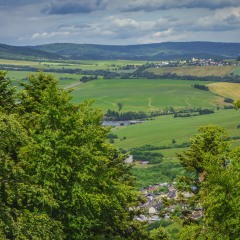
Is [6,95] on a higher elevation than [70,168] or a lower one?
higher

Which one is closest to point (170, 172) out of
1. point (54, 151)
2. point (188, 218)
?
point (188, 218)

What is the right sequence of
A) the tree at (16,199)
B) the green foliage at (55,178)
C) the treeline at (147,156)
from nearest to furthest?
the tree at (16,199)
the green foliage at (55,178)
the treeline at (147,156)

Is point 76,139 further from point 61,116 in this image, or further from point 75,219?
point 75,219

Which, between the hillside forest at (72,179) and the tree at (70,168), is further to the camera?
the tree at (70,168)

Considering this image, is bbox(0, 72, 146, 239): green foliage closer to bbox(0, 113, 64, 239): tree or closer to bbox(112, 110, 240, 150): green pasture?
bbox(0, 113, 64, 239): tree

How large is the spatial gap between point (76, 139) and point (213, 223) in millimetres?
8419

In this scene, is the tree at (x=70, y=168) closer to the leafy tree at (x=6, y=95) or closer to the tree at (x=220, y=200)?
the leafy tree at (x=6, y=95)

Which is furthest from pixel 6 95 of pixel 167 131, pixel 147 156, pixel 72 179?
pixel 167 131

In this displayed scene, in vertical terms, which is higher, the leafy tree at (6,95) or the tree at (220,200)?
the leafy tree at (6,95)

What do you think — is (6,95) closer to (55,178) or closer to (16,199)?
(55,178)

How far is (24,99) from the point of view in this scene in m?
32.7

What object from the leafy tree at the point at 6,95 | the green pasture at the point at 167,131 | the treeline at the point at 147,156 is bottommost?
the treeline at the point at 147,156

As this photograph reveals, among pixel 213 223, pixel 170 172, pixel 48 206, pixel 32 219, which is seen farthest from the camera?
pixel 170 172

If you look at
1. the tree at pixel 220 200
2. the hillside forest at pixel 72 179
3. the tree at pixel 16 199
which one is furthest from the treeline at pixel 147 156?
the tree at pixel 16 199
